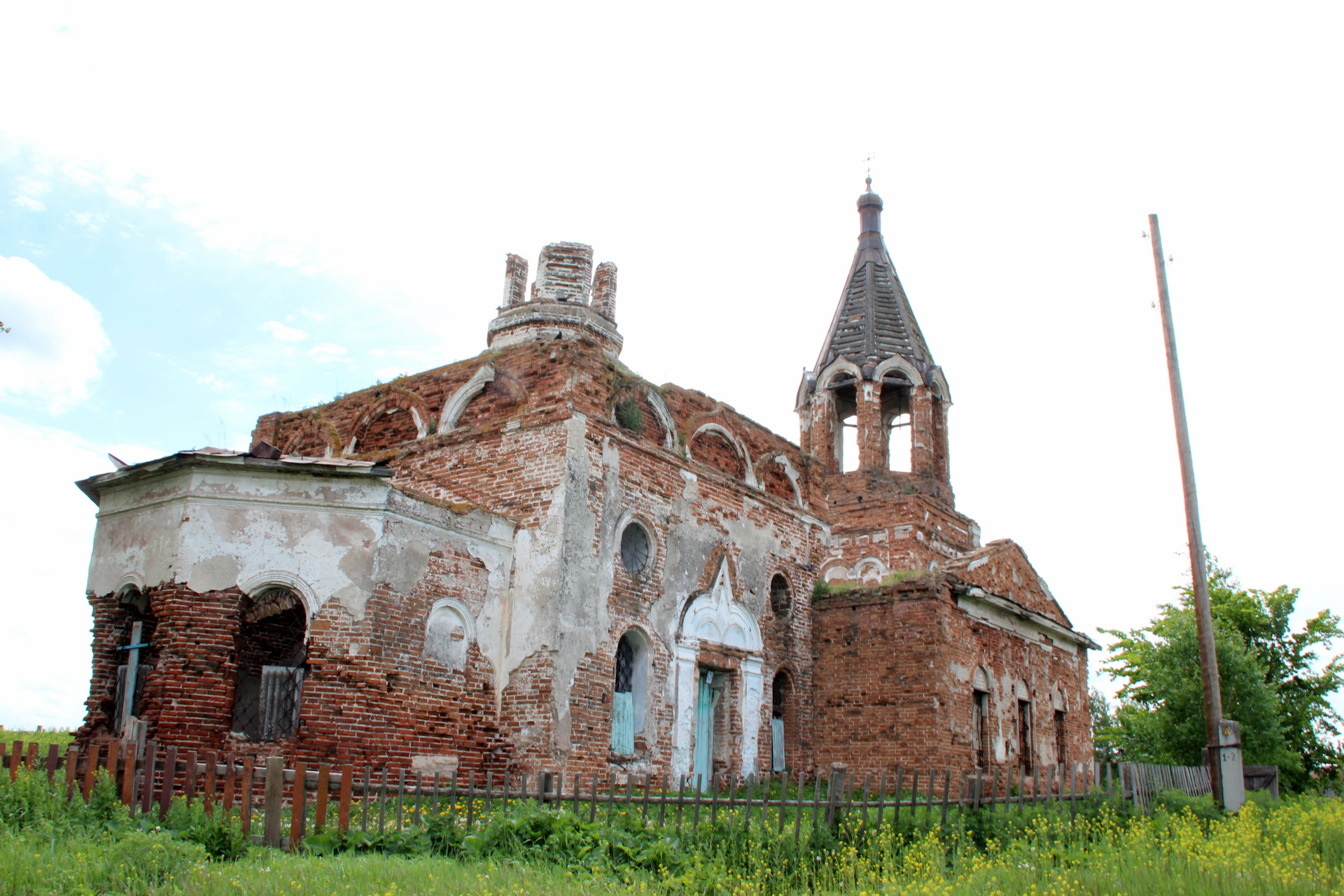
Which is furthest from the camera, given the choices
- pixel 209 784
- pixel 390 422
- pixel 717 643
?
pixel 390 422

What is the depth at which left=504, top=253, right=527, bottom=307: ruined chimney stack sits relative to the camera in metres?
18.0

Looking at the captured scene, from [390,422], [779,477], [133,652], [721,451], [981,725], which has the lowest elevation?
[981,725]

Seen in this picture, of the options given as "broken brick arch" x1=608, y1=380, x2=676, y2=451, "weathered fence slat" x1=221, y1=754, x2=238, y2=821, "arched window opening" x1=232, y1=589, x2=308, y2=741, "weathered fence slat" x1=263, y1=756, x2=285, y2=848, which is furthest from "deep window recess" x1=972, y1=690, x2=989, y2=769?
"weathered fence slat" x1=221, y1=754, x2=238, y2=821

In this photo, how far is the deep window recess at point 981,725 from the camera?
1617 cm

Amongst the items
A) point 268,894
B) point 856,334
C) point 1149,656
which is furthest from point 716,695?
point 1149,656

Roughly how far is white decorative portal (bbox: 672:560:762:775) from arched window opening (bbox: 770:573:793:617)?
91 cm

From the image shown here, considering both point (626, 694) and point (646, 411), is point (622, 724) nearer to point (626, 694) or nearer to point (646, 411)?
point (626, 694)

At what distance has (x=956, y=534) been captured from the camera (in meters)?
22.8

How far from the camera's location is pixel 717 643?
575 inches

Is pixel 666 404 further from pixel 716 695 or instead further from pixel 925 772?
pixel 925 772

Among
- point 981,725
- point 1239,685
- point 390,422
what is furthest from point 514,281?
point 1239,685

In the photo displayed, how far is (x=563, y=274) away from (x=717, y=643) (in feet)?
22.2

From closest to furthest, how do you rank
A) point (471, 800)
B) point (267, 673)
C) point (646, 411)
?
point (471, 800) → point (267, 673) → point (646, 411)

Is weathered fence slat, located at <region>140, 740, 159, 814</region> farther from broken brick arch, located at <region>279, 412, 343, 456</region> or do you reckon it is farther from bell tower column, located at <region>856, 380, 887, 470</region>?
bell tower column, located at <region>856, 380, 887, 470</region>
